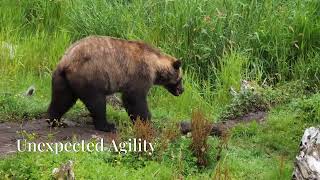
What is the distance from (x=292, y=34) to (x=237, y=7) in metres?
1.06

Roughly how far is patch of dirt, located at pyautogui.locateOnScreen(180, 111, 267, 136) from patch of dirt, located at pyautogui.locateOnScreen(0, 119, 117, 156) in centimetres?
92

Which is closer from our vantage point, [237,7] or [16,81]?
[16,81]

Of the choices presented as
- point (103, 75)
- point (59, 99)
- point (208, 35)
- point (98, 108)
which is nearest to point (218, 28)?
point (208, 35)

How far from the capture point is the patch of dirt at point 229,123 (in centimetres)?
810

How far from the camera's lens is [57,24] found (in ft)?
39.2

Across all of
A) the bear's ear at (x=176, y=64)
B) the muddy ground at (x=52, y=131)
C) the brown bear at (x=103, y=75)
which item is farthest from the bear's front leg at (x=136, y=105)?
the bear's ear at (x=176, y=64)

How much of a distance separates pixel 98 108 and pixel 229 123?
2.00 metres

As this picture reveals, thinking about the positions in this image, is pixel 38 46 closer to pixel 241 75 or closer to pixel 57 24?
pixel 57 24

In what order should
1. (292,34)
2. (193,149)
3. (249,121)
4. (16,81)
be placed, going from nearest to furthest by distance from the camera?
1. (193,149)
2. (249,121)
3. (16,81)
4. (292,34)

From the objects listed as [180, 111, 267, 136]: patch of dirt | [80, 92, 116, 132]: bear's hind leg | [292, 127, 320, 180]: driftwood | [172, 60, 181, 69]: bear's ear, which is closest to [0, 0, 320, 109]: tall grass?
[180, 111, 267, 136]: patch of dirt

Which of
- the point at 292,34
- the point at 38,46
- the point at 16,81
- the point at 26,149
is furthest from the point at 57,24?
the point at 26,149

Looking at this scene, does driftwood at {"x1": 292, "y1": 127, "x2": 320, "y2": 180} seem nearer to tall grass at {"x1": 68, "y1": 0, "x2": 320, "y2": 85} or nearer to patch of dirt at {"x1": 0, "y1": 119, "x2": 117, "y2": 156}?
patch of dirt at {"x1": 0, "y1": 119, "x2": 117, "y2": 156}

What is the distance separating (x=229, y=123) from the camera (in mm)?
8953

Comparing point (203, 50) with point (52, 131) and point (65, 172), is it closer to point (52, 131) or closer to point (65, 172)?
point (52, 131)
